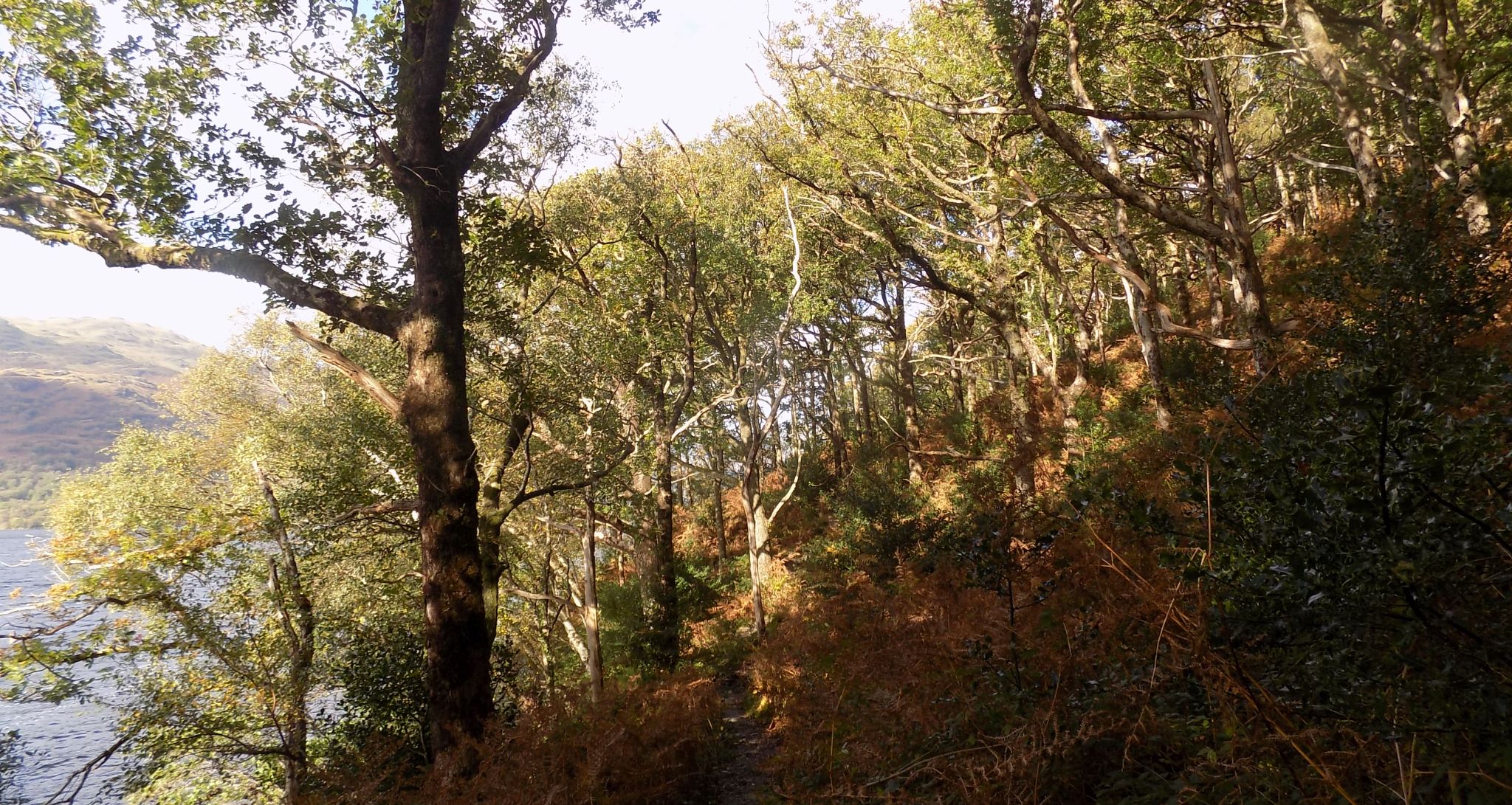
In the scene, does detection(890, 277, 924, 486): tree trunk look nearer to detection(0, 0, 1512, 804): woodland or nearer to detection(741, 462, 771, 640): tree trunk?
detection(0, 0, 1512, 804): woodland

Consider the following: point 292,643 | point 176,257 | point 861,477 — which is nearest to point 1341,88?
point 176,257

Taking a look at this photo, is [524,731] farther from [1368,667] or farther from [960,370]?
[960,370]

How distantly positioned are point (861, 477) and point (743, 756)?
1024cm

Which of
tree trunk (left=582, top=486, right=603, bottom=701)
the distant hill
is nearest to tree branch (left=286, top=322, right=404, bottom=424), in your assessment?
tree trunk (left=582, top=486, right=603, bottom=701)

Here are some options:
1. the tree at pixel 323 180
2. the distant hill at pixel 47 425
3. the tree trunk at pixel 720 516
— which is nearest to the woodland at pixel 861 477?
the tree at pixel 323 180

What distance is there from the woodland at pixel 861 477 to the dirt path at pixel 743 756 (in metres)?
0.10

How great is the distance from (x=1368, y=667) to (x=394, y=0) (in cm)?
965

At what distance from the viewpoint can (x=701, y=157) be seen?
20.5m

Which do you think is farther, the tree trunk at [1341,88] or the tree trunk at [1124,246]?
the tree trunk at [1124,246]

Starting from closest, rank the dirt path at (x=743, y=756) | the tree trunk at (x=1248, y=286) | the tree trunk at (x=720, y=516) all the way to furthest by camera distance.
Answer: the tree trunk at (x=1248, y=286) < the dirt path at (x=743, y=756) < the tree trunk at (x=720, y=516)

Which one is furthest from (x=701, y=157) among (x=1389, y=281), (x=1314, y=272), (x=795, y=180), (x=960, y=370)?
(x=1389, y=281)

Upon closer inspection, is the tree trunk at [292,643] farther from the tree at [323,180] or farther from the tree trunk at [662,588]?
the tree trunk at [662,588]

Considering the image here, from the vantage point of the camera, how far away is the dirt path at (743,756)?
31.5 ft

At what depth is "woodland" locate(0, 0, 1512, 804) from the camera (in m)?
2.74
